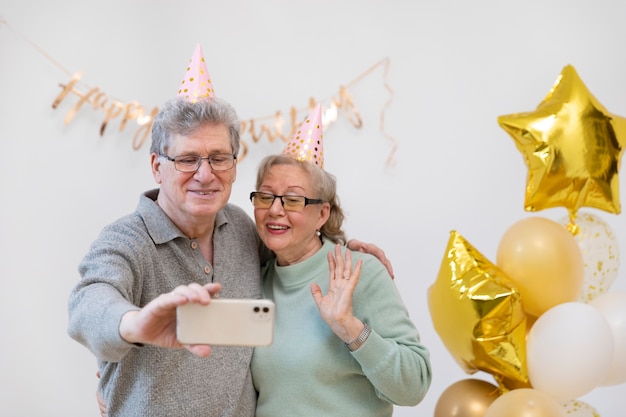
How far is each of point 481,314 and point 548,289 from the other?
178mm

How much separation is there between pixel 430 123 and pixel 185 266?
1394 millimetres

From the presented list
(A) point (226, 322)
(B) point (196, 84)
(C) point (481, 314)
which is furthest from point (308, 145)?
(A) point (226, 322)

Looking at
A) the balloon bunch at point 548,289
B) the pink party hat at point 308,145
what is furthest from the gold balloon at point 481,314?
the pink party hat at point 308,145

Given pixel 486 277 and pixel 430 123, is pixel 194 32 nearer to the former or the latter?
pixel 430 123

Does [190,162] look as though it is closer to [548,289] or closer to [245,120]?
[548,289]

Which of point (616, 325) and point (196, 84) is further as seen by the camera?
point (616, 325)

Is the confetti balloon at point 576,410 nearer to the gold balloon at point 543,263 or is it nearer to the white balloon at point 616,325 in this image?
the white balloon at point 616,325

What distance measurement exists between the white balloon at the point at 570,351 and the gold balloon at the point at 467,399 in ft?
0.48

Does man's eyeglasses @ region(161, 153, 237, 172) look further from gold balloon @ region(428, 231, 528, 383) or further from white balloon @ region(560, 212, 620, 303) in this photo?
white balloon @ region(560, 212, 620, 303)

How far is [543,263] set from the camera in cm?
186

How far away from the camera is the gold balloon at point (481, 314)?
1881 mm

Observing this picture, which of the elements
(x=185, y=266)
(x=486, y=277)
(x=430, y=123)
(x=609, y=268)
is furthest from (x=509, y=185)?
(x=185, y=266)

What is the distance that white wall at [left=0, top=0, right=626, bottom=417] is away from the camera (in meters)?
2.69

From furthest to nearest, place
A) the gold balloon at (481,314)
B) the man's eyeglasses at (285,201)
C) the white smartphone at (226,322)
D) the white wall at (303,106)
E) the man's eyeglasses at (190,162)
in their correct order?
the white wall at (303,106)
the gold balloon at (481,314)
the man's eyeglasses at (285,201)
the man's eyeglasses at (190,162)
the white smartphone at (226,322)
